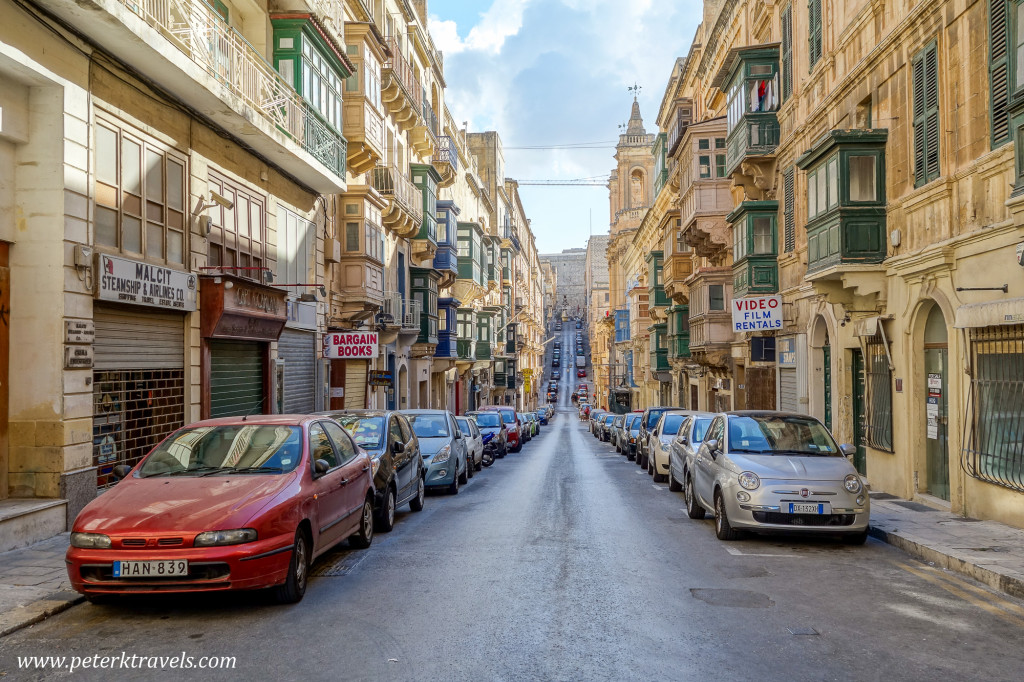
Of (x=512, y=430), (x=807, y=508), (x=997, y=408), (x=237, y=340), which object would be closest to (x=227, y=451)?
(x=807, y=508)

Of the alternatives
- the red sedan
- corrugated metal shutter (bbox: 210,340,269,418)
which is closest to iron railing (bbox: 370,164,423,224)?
corrugated metal shutter (bbox: 210,340,269,418)

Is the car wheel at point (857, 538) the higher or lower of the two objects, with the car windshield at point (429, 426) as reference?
lower

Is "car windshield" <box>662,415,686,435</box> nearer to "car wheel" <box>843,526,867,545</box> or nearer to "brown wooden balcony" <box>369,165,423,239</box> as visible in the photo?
"car wheel" <box>843,526,867,545</box>

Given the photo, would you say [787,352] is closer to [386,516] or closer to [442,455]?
[442,455]

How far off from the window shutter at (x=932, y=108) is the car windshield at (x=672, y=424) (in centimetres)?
864

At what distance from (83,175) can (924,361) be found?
13.0 metres

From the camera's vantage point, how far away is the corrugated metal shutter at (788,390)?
2184 centimetres

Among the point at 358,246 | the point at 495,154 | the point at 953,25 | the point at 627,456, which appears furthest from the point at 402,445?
the point at 495,154

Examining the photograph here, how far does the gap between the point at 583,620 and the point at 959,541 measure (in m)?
5.62

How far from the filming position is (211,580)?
641 centimetres

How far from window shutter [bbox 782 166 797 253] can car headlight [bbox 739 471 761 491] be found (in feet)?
42.5

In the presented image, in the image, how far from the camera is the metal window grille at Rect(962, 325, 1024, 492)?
10.7 meters

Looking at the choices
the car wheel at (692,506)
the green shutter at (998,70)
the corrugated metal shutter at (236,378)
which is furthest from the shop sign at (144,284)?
the green shutter at (998,70)

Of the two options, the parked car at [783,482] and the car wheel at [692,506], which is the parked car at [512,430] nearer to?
the car wheel at [692,506]
